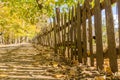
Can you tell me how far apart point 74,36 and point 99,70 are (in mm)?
2805

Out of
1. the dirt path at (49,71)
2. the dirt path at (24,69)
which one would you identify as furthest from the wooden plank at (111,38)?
the dirt path at (24,69)

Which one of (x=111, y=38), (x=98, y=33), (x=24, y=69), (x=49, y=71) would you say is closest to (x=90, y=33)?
(x=98, y=33)

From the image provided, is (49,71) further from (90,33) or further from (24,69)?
(90,33)

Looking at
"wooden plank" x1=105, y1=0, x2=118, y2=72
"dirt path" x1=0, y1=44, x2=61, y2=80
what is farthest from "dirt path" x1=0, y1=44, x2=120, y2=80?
"wooden plank" x1=105, y1=0, x2=118, y2=72

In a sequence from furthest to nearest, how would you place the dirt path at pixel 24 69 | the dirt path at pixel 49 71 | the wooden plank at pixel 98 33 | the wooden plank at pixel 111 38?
the wooden plank at pixel 98 33
the dirt path at pixel 24 69
the dirt path at pixel 49 71
the wooden plank at pixel 111 38

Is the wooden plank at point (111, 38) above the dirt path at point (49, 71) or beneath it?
above

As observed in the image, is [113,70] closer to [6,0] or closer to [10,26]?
[6,0]

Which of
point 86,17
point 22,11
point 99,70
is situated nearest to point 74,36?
point 86,17

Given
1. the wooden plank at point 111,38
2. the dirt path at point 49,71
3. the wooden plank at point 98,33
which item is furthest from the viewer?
the wooden plank at point 98,33

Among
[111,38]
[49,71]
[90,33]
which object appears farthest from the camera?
[90,33]

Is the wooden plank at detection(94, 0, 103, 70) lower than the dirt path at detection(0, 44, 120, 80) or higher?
higher

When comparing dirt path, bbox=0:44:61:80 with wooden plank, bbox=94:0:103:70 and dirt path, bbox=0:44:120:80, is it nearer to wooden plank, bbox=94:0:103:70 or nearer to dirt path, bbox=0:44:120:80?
dirt path, bbox=0:44:120:80

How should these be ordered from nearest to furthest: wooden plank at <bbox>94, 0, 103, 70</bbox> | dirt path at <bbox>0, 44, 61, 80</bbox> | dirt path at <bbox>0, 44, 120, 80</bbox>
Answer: dirt path at <bbox>0, 44, 120, 80</bbox>
dirt path at <bbox>0, 44, 61, 80</bbox>
wooden plank at <bbox>94, 0, 103, 70</bbox>

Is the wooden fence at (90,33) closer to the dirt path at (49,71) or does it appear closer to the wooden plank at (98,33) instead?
the wooden plank at (98,33)
